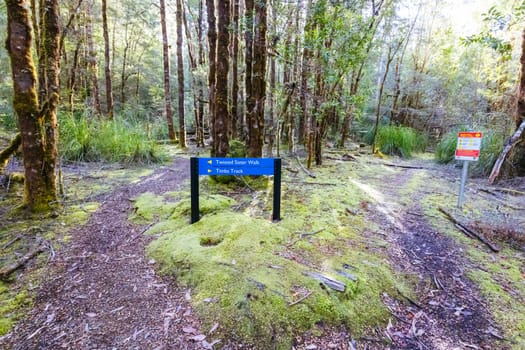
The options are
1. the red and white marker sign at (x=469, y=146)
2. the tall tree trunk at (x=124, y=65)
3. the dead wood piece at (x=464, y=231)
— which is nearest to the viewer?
the dead wood piece at (x=464, y=231)

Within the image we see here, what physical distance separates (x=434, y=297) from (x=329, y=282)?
3.14 ft

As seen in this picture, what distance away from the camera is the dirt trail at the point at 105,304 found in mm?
1727

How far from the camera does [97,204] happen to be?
4031 millimetres

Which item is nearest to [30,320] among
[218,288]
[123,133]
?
[218,288]

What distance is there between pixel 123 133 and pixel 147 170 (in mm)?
1482

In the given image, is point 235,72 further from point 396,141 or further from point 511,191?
point 511,191

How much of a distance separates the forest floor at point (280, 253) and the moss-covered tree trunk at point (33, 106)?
43 centimetres

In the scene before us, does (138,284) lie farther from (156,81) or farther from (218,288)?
(156,81)

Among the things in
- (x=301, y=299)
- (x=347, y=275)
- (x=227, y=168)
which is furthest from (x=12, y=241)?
(x=347, y=275)

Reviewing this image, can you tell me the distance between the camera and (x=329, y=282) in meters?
2.22

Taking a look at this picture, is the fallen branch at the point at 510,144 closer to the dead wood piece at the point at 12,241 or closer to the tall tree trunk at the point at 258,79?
the tall tree trunk at the point at 258,79

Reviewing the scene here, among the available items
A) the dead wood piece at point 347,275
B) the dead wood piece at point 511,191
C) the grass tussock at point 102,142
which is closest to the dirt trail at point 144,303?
the dead wood piece at point 347,275

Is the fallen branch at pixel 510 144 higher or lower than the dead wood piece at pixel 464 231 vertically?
higher

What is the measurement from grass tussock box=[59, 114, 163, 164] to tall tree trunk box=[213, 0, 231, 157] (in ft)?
9.72
